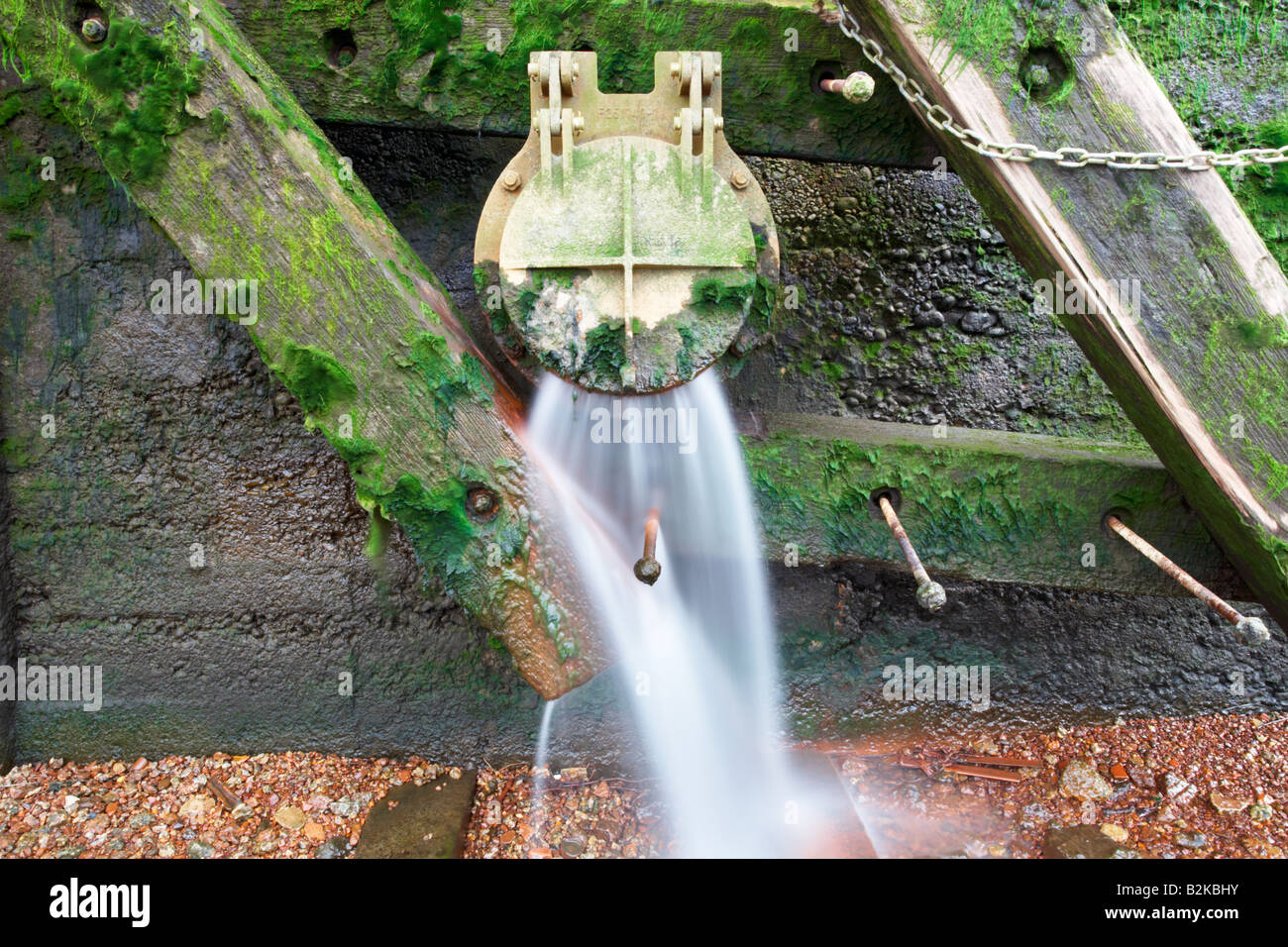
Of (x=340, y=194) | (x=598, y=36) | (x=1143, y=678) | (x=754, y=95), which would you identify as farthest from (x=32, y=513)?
(x=1143, y=678)

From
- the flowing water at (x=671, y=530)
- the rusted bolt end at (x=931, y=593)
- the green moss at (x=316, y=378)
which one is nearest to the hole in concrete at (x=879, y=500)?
the flowing water at (x=671, y=530)

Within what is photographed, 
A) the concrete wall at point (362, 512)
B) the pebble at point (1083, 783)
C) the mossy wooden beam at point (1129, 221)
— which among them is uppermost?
the mossy wooden beam at point (1129, 221)

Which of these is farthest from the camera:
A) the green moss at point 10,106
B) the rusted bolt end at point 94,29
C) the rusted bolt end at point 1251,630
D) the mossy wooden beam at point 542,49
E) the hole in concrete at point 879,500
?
the green moss at point 10,106

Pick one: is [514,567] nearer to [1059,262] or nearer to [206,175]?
[206,175]

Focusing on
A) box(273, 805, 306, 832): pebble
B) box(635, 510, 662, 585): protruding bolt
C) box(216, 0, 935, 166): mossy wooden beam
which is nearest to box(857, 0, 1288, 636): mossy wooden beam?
box(216, 0, 935, 166): mossy wooden beam

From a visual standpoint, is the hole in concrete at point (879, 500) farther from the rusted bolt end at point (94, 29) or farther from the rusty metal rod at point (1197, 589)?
the rusted bolt end at point (94, 29)

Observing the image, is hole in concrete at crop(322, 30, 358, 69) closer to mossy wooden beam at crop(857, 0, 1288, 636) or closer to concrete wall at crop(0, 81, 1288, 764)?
concrete wall at crop(0, 81, 1288, 764)
